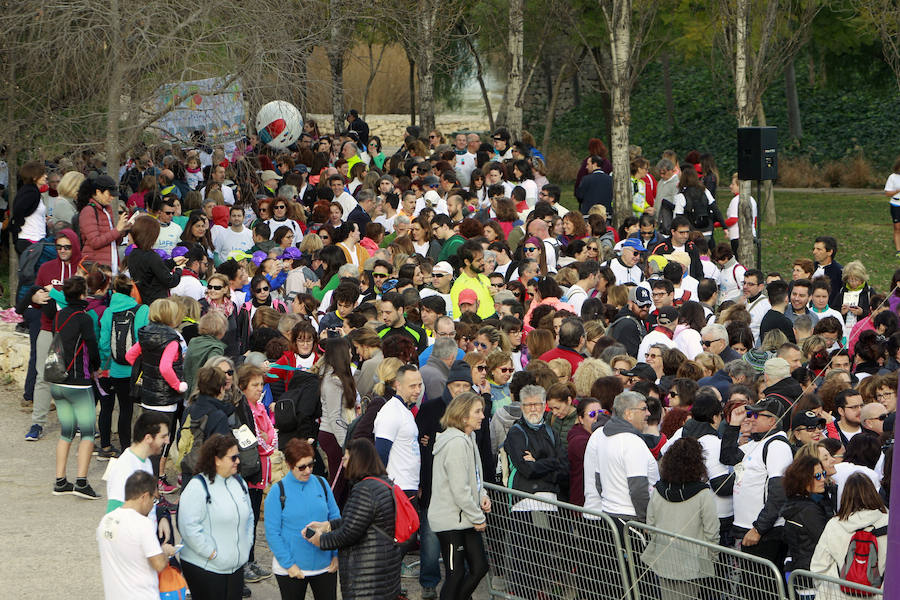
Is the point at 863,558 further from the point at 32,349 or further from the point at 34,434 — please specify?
the point at 32,349

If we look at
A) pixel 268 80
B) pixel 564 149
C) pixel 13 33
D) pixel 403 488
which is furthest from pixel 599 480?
pixel 564 149

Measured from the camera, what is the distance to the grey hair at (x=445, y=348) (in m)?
8.83

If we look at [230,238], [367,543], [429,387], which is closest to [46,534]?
[429,387]

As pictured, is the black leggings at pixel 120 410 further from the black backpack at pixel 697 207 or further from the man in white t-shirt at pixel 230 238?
the black backpack at pixel 697 207

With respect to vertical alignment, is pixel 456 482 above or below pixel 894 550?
below

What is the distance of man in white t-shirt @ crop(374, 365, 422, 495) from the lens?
797 cm

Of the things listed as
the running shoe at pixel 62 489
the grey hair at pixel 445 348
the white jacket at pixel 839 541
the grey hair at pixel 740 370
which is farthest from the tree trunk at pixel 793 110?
the white jacket at pixel 839 541

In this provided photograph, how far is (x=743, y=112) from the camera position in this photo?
18.2 m

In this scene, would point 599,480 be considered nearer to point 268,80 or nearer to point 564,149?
point 268,80

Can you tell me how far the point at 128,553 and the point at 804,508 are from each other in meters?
3.82

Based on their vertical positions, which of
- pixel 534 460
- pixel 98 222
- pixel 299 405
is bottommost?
pixel 534 460

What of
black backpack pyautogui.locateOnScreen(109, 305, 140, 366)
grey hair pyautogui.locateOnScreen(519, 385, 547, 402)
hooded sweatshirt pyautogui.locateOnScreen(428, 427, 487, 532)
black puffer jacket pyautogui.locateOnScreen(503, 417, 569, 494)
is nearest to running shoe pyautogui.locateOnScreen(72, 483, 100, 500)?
black backpack pyautogui.locateOnScreen(109, 305, 140, 366)

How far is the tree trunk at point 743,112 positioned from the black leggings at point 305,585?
11.4 meters

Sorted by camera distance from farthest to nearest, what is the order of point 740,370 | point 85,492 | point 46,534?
point 85,492, point 46,534, point 740,370
